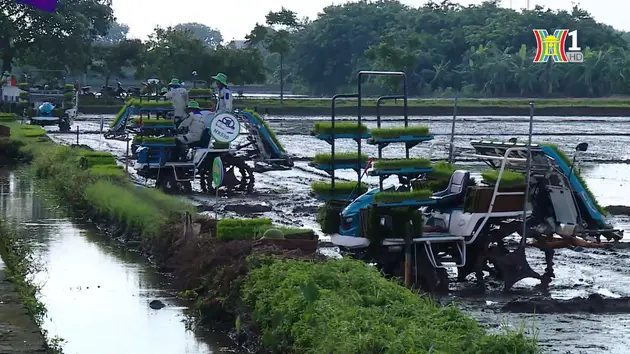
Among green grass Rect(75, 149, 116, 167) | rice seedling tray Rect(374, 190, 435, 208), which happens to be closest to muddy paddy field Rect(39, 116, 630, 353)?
green grass Rect(75, 149, 116, 167)

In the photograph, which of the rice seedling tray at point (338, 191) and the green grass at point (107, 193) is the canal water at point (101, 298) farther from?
the rice seedling tray at point (338, 191)

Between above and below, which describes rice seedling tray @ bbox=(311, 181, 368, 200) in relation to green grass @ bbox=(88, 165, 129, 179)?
above

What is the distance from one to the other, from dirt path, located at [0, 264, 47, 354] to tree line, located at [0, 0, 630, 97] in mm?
60908

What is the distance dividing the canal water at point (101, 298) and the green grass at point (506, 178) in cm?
386

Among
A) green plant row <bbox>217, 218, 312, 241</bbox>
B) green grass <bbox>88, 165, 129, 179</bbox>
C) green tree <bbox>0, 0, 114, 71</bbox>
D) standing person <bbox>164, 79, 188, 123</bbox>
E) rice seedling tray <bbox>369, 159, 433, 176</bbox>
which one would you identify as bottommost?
green grass <bbox>88, 165, 129, 179</bbox>

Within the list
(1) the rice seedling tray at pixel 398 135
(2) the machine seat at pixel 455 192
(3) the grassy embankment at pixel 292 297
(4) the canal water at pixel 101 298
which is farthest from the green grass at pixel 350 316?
(2) the machine seat at pixel 455 192

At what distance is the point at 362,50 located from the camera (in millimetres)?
91312

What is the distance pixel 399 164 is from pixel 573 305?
2.47 m

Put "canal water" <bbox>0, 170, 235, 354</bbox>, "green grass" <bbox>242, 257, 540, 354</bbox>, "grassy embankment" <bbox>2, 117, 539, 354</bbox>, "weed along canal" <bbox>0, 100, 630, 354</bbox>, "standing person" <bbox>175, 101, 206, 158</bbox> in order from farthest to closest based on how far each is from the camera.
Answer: "standing person" <bbox>175, 101, 206, 158</bbox> < "canal water" <bbox>0, 170, 235, 354</bbox> < "weed along canal" <bbox>0, 100, 630, 354</bbox> < "grassy embankment" <bbox>2, 117, 539, 354</bbox> < "green grass" <bbox>242, 257, 540, 354</bbox>

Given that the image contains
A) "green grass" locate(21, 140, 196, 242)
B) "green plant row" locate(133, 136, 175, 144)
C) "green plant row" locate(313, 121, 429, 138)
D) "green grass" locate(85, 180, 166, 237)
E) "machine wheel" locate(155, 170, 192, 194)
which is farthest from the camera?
"machine wheel" locate(155, 170, 192, 194)

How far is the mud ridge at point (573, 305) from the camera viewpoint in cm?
1333

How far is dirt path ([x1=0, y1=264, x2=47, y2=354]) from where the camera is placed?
32.1ft

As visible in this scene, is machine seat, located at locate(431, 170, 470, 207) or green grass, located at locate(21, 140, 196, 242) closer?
machine seat, located at locate(431, 170, 470, 207)

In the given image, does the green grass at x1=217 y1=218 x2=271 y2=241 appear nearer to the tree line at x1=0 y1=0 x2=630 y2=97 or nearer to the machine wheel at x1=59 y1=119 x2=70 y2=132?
the machine wheel at x1=59 y1=119 x2=70 y2=132
